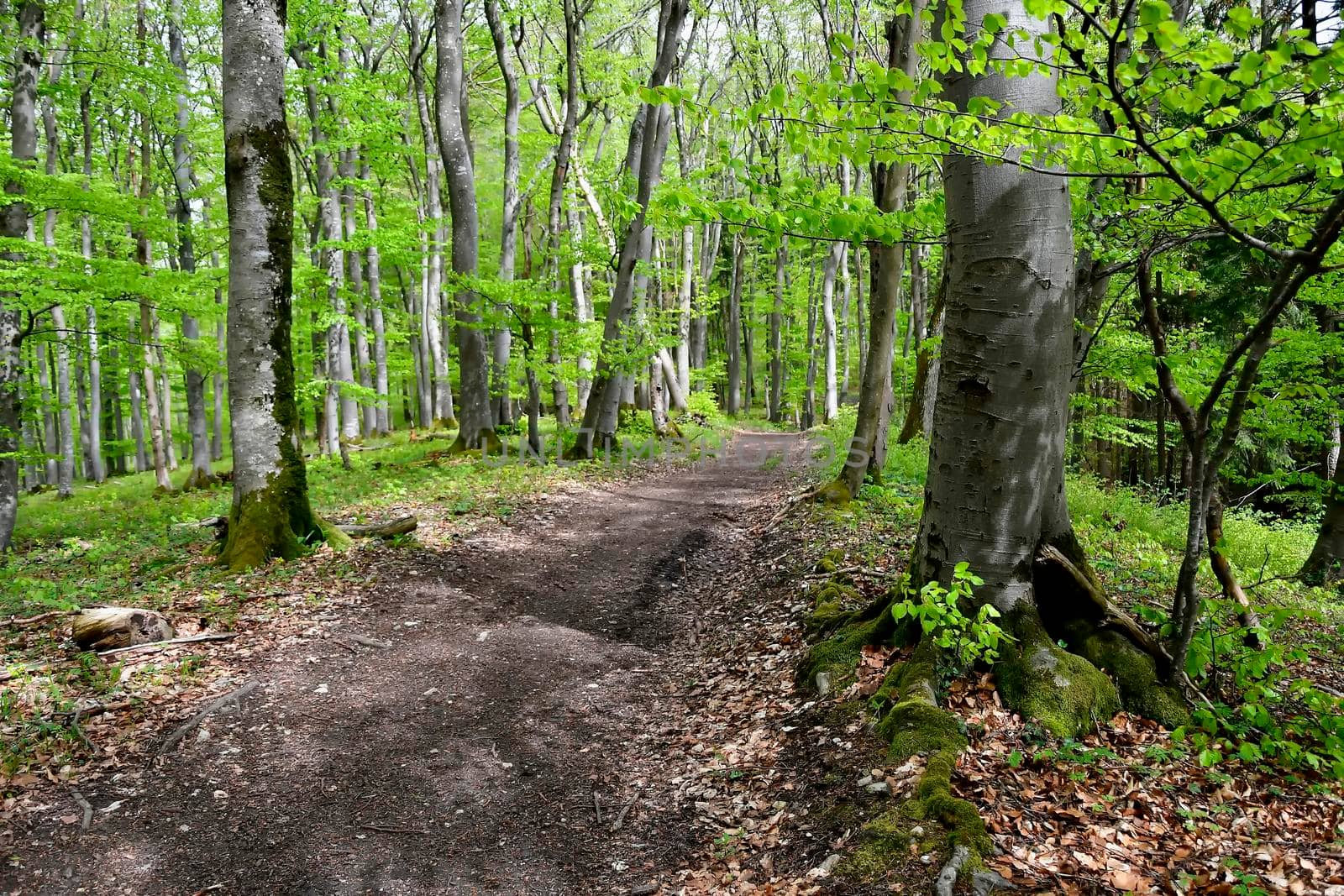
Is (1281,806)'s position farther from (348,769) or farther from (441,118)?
(441,118)

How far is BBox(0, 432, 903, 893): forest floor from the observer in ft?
10.6

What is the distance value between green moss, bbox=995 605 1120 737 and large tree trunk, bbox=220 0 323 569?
6431 millimetres

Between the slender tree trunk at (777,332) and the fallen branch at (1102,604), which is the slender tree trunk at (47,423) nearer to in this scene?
the slender tree trunk at (777,332)

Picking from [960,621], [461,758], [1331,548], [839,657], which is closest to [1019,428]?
[960,621]

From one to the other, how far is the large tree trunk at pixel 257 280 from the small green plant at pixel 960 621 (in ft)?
20.0

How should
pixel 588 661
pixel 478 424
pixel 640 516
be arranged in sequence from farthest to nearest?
pixel 478 424 < pixel 640 516 < pixel 588 661

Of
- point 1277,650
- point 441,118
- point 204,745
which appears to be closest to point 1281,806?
point 1277,650

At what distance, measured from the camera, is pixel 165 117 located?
15.5 metres

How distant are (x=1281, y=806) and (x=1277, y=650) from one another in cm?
82

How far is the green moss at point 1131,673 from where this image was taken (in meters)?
3.59

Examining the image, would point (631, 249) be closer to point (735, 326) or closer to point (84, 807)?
point (84, 807)

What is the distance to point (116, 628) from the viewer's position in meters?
4.97

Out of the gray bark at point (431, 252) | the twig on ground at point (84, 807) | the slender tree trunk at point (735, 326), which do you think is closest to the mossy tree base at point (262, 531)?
the twig on ground at point (84, 807)

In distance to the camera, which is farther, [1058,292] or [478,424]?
[478,424]
